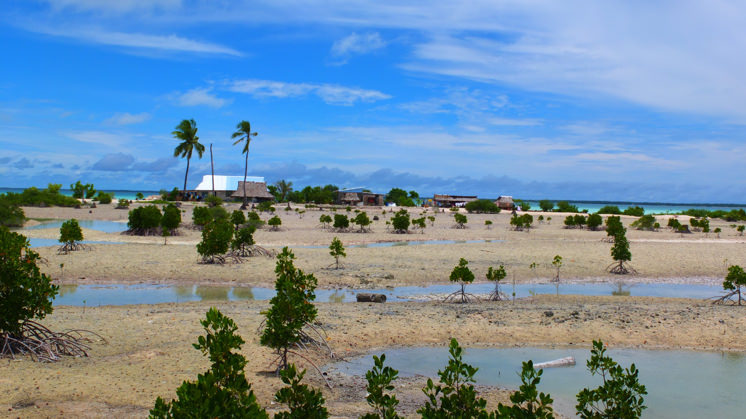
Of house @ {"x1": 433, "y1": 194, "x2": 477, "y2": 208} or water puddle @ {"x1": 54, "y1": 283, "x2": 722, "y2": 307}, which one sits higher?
house @ {"x1": 433, "y1": 194, "x2": 477, "y2": 208}

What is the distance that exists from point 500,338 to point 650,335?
3223mm

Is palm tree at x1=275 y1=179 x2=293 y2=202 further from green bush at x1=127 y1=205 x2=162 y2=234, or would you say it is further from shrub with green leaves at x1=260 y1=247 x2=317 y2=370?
shrub with green leaves at x1=260 y1=247 x2=317 y2=370

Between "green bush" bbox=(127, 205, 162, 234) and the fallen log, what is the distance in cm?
2564

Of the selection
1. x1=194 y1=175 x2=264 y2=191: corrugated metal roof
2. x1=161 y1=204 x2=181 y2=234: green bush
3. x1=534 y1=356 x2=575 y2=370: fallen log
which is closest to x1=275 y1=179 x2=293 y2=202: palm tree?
x1=194 y1=175 x2=264 y2=191: corrugated metal roof

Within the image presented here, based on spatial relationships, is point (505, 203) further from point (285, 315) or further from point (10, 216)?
point (285, 315)

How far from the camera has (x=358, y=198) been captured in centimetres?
7756

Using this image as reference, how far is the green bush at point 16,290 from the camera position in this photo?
784 centimetres

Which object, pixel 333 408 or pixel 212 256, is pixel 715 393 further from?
pixel 212 256

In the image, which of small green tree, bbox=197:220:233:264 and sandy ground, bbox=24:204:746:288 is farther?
small green tree, bbox=197:220:233:264

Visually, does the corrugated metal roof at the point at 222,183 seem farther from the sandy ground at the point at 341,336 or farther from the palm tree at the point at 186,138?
the sandy ground at the point at 341,336

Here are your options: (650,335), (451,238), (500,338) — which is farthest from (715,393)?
(451,238)

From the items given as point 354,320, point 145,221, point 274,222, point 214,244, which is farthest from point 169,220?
point 354,320

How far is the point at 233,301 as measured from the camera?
14.3m

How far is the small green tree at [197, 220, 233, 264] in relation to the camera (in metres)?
19.4
